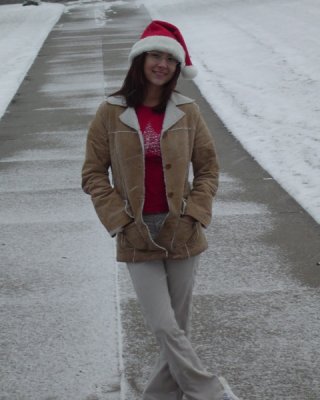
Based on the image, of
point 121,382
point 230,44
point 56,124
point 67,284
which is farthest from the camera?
point 230,44

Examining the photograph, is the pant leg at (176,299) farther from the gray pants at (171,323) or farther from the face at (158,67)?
the face at (158,67)

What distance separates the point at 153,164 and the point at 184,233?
0.33m

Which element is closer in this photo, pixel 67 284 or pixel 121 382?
pixel 121 382

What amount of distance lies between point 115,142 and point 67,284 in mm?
2428

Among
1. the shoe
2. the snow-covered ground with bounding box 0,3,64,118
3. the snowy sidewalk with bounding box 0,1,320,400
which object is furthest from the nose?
the snow-covered ground with bounding box 0,3,64,118

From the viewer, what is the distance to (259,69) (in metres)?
16.2

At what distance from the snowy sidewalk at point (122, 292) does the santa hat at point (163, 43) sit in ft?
5.53

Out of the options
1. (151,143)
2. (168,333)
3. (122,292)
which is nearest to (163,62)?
(151,143)

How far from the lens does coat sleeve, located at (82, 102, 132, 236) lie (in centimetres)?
373

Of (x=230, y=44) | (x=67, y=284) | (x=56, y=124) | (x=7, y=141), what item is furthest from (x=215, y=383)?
(x=230, y=44)

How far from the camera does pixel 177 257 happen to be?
3.75m

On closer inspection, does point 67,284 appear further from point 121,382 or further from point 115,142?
point 115,142

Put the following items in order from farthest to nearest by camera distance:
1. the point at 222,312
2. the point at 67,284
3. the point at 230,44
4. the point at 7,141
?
1. the point at 230,44
2. the point at 7,141
3. the point at 67,284
4. the point at 222,312

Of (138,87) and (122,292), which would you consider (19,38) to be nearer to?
(122,292)
